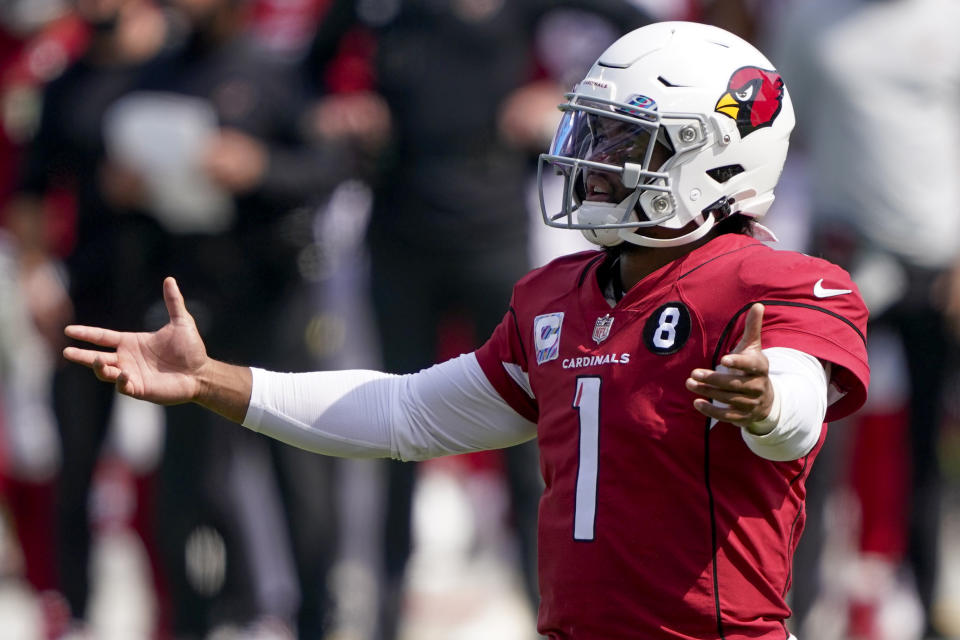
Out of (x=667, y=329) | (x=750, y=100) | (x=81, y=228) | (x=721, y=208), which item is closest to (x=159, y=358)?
(x=667, y=329)

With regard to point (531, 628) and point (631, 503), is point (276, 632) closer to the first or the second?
point (531, 628)

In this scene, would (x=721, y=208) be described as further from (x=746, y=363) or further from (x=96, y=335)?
(x=96, y=335)

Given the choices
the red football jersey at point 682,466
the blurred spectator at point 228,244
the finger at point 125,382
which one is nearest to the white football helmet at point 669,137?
the red football jersey at point 682,466

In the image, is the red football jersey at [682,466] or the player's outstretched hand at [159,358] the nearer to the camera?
the red football jersey at [682,466]

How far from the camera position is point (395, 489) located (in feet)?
17.9

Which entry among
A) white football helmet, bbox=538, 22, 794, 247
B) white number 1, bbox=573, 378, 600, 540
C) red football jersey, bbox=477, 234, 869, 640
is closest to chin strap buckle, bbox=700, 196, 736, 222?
white football helmet, bbox=538, 22, 794, 247

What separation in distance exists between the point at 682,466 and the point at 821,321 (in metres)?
0.32

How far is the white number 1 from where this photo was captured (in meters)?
2.79

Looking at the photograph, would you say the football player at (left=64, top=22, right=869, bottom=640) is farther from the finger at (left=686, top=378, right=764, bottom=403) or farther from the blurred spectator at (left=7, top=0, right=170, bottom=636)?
the blurred spectator at (left=7, top=0, right=170, bottom=636)

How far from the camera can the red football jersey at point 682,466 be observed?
8.89 ft

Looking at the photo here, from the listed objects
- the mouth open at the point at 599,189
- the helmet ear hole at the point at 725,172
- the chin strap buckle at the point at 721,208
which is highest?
the helmet ear hole at the point at 725,172

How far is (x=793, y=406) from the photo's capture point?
253 cm

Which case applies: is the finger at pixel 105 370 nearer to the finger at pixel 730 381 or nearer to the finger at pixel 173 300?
the finger at pixel 173 300

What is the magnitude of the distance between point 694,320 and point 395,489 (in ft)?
9.35
